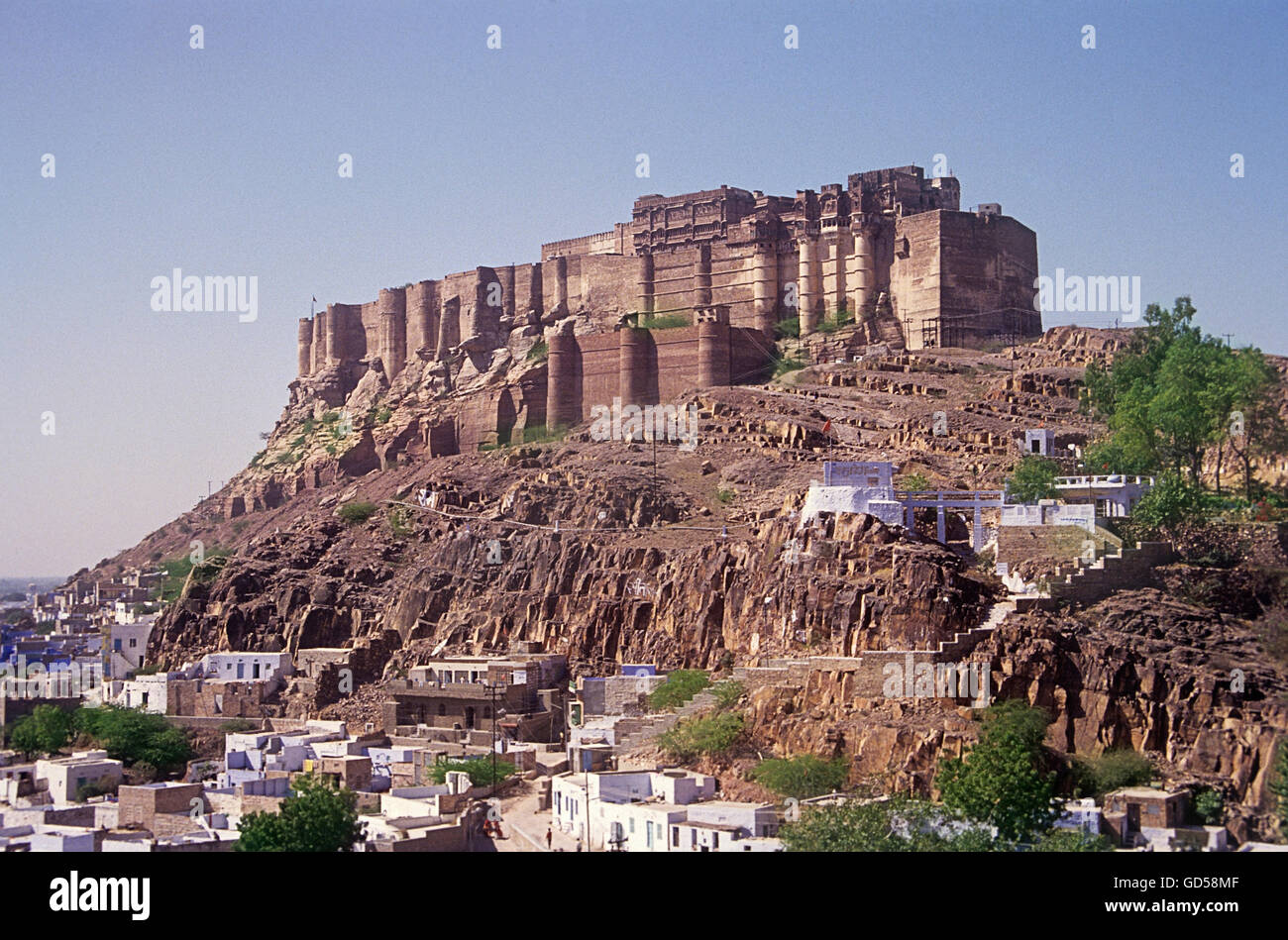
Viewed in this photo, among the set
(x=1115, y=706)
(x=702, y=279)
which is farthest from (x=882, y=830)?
(x=702, y=279)

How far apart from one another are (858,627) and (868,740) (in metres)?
5.19

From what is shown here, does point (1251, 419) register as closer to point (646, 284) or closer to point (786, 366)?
point (786, 366)

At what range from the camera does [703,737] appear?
117 feet

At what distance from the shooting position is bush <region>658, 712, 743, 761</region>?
115ft

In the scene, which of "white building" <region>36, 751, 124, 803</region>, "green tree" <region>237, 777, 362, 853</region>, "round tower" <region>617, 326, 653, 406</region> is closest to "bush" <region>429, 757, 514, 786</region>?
"green tree" <region>237, 777, 362, 853</region>

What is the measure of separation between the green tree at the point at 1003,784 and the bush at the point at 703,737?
18.9ft

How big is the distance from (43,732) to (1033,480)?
1082 inches

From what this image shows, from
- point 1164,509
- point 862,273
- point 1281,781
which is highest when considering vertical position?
point 862,273

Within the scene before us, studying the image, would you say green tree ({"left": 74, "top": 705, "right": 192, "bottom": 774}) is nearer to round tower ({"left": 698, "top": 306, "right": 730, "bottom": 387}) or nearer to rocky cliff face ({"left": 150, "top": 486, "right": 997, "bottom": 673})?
rocky cliff face ({"left": 150, "top": 486, "right": 997, "bottom": 673})

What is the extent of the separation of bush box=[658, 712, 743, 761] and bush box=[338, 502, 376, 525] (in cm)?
2918

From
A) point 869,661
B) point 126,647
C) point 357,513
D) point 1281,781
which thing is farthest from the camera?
point 357,513

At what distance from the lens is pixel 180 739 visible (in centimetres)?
4638
